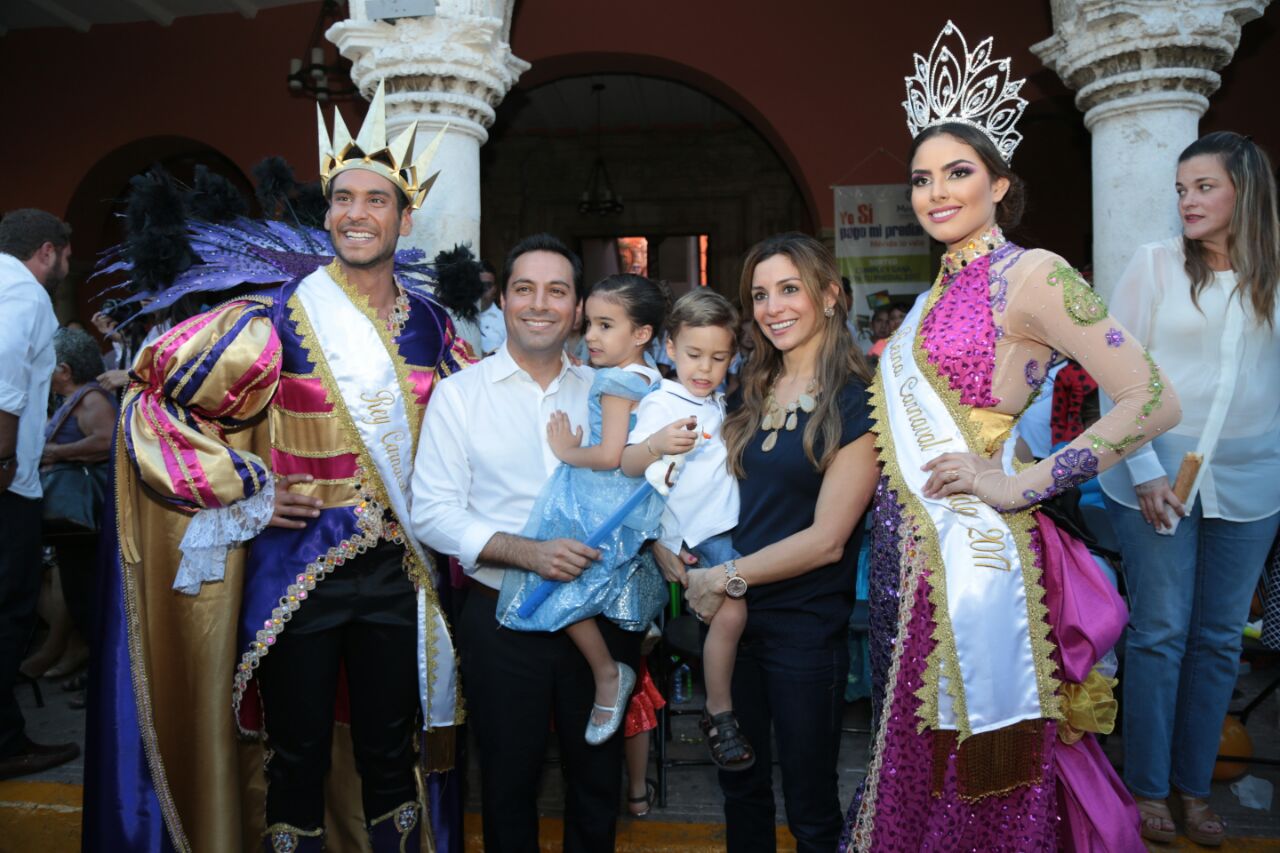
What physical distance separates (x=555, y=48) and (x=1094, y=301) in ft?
22.2

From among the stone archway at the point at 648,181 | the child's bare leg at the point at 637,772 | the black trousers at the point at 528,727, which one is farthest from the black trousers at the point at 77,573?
the stone archway at the point at 648,181

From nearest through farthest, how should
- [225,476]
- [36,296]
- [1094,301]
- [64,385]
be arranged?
[1094,301] → [225,476] → [36,296] → [64,385]

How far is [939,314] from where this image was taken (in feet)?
7.13

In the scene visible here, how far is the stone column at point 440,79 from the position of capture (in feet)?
14.4

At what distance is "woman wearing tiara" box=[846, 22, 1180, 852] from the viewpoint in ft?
6.46

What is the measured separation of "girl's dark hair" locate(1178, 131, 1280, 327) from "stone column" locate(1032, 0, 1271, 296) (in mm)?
1831

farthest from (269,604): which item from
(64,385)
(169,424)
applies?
(64,385)

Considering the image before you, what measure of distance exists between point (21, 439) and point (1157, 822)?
166 inches

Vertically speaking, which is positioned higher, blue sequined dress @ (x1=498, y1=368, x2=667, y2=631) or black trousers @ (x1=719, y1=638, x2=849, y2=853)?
blue sequined dress @ (x1=498, y1=368, x2=667, y2=631)

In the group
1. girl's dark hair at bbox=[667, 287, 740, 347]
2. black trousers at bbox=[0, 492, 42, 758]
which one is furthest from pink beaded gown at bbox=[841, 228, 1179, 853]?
black trousers at bbox=[0, 492, 42, 758]

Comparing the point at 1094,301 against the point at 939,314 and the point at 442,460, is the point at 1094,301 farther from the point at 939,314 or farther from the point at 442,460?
the point at 442,460

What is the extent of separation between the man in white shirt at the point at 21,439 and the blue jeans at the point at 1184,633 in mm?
3842

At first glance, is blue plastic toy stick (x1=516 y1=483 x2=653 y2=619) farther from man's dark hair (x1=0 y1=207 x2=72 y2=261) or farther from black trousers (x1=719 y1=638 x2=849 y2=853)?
man's dark hair (x1=0 y1=207 x2=72 y2=261)

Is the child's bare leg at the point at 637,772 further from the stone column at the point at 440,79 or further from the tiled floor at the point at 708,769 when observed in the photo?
the stone column at the point at 440,79
